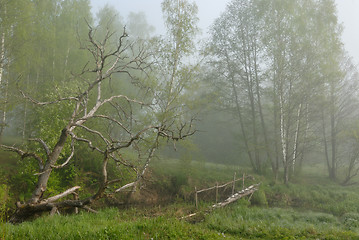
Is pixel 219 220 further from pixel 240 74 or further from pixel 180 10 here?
pixel 240 74

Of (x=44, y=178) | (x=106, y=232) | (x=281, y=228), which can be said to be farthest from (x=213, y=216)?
(x=44, y=178)

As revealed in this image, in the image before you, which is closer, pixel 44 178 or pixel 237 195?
pixel 44 178

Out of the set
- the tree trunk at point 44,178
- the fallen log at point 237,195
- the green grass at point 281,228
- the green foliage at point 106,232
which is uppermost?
the tree trunk at point 44,178

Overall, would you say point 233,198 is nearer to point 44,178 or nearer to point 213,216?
point 213,216

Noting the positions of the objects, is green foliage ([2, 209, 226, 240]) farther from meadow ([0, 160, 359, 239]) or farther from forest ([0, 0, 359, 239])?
forest ([0, 0, 359, 239])

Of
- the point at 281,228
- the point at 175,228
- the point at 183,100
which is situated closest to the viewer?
the point at 175,228

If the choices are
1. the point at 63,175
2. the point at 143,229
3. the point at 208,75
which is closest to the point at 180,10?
the point at 208,75

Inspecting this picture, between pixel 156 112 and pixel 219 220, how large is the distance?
784 cm

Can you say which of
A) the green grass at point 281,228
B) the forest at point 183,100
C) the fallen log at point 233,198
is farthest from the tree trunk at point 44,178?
the green grass at point 281,228

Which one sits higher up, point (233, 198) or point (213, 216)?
point (233, 198)

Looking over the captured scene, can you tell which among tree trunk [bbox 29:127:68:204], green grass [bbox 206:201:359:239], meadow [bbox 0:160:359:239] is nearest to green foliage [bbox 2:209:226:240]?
meadow [bbox 0:160:359:239]

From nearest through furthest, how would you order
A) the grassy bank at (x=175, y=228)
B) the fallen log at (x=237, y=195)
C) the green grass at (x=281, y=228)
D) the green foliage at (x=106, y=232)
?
the green foliage at (x=106, y=232) → the grassy bank at (x=175, y=228) → the green grass at (x=281, y=228) → the fallen log at (x=237, y=195)

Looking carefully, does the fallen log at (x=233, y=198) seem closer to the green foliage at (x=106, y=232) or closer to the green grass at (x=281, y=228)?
the green grass at (x=281, y=228)

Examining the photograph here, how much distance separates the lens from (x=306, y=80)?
Answer: 64.2 feet
